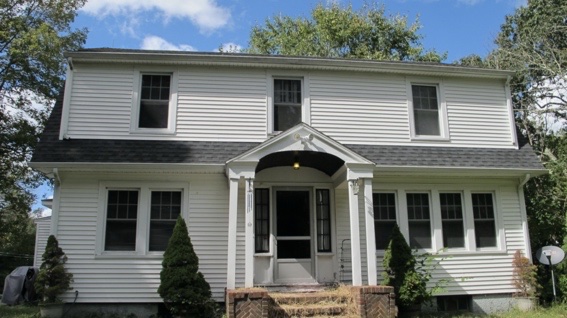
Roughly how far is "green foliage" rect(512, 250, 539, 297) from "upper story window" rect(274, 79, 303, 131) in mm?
6132

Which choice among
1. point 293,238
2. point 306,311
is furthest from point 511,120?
point 306,311

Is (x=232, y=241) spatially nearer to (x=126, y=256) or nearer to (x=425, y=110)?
(x=126, y=256)

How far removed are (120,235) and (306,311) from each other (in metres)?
4.37

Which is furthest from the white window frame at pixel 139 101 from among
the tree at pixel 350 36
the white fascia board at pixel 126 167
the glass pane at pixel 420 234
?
the tree at pixel 350 36

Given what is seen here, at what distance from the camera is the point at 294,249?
1017 centimetres

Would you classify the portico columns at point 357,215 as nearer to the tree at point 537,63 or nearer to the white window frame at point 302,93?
the white window frame at point 302,93

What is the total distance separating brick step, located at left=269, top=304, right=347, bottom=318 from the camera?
26.7 feet

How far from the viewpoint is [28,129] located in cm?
1911

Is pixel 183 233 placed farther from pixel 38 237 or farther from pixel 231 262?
pixel 38 237

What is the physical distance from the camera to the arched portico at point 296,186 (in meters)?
8.73

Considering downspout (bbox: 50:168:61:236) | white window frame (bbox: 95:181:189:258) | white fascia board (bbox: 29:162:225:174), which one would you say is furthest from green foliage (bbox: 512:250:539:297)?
downspout (bbox: 50:168:61:236)

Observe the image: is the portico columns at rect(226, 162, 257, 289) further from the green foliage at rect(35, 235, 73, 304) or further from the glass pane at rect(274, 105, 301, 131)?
the green foliage at rect(35, 235, 73, 304)

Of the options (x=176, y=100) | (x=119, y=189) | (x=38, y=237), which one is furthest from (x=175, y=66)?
(x=38, y=237)

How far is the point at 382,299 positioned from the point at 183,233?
13.1 ft
